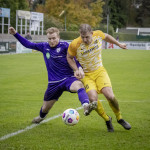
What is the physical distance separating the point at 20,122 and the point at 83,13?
63.2 meters

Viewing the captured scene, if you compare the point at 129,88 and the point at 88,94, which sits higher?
the point at 88,94

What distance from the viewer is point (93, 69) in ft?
23.7

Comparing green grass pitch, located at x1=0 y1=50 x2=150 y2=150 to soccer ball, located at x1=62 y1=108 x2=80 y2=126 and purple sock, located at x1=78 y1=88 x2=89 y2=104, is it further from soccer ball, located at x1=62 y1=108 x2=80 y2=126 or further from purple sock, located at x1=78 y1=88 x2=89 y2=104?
purple sock, located at x1=78 y1=88 x2=89 y2=104

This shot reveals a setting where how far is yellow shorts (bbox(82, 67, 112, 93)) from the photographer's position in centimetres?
707

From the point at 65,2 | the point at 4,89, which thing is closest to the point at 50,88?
the point at 4,89

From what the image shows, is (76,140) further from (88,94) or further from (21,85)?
(21,85)

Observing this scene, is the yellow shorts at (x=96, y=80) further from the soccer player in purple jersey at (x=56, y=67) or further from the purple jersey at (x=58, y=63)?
the purple jersey at (x=58, y=63)

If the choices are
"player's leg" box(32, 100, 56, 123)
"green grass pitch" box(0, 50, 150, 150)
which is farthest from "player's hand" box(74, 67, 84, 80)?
"green grass pitch" box(0, 50, 150, 150)

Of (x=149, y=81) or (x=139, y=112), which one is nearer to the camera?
(x=139, y=112)

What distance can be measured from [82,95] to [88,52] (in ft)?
3.16

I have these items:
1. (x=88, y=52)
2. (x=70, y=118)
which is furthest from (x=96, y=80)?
(x=70, y=118)

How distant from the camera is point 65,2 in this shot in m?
68.3

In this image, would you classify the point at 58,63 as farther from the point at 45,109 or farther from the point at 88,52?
the point at 45,109

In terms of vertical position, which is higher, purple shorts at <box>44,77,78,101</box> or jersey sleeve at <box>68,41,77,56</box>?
jersey sleeve at <box>68,41,77,56</box>
